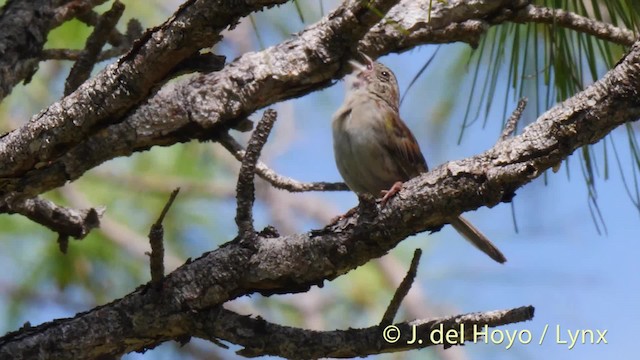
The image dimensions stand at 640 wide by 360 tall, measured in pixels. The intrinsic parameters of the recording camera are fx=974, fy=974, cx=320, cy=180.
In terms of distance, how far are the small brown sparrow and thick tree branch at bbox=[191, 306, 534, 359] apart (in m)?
1.11

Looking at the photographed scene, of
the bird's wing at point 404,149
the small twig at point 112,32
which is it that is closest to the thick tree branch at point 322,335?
the small twig at point 112,32

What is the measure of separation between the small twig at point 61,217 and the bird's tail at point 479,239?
3.68ft

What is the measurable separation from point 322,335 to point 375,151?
1.28 metres

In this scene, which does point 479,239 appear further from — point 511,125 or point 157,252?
point 157,252

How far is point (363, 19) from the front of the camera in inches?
86.0

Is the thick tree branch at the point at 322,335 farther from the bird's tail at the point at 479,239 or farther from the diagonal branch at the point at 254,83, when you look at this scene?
the bird's tail at the point at 479,239

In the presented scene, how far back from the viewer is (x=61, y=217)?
268cm

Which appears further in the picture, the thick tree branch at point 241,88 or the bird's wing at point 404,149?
the bird's wing at point 404,149

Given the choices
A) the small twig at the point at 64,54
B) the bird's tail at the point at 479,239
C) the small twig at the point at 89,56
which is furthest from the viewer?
the bird's tail at the point at 479,239

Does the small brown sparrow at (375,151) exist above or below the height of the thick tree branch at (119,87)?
above

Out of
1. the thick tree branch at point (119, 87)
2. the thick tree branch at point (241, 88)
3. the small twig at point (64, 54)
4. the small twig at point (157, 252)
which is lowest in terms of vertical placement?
the small twig at point (157, 252)

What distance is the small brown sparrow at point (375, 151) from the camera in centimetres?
322

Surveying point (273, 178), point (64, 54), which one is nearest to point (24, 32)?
point (64, 54)

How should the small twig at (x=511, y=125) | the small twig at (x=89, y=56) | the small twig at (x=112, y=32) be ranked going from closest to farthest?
the small twig at (x=511, y=125) < the small twig at (x=89, y=56) < the small twig at (x=112, y=32)
